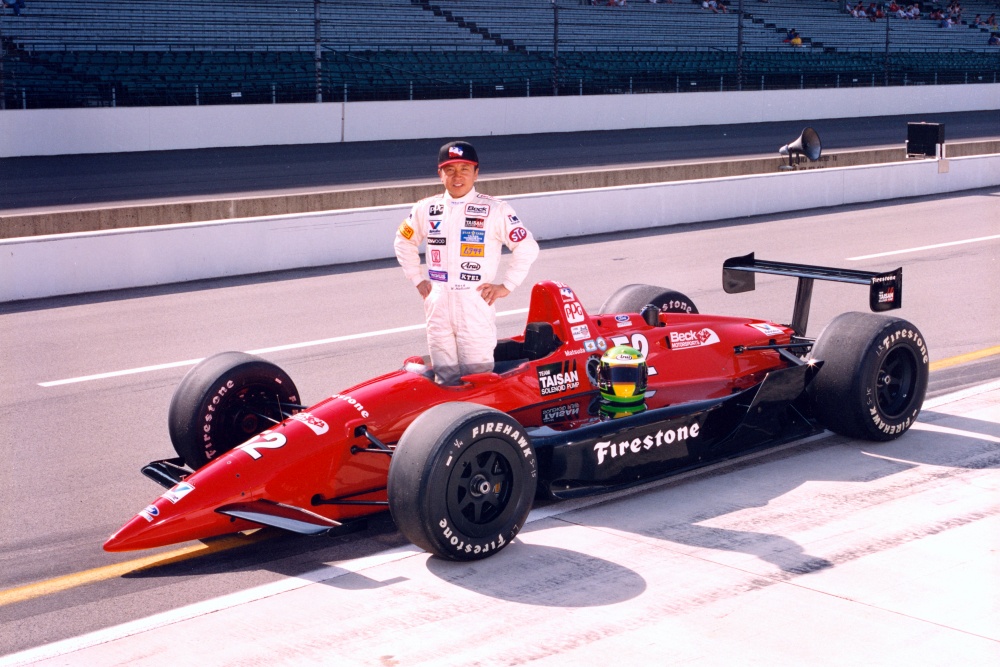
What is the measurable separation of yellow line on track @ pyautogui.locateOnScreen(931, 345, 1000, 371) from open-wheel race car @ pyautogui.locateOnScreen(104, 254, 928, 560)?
2049 mm

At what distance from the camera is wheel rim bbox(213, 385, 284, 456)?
259 inches

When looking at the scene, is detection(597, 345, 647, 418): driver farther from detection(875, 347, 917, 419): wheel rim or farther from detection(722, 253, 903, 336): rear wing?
detection(875, 347, 917, 419): wheel rim

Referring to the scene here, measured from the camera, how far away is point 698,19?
1608 inches

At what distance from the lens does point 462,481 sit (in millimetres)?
5453

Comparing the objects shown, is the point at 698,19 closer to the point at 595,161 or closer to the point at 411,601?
the point at 595,161

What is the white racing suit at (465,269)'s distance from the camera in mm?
6344

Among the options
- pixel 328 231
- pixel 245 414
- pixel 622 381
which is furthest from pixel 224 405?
pixel 328 231

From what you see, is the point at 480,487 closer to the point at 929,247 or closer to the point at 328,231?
the point at 328,231

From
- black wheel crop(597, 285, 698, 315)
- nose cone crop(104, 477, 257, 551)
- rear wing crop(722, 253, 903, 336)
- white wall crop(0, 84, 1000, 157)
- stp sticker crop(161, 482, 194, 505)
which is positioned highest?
white wall crop(0, 84, 1000, 157)

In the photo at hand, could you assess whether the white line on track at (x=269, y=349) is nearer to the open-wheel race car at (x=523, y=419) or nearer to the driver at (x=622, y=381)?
the open-wheel race car at (x=523, y=419)

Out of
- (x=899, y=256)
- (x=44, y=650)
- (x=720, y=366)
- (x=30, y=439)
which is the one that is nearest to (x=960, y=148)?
(x=899, y=256)

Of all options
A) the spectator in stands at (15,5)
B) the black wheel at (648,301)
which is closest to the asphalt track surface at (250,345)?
the black wheel at (648,301)

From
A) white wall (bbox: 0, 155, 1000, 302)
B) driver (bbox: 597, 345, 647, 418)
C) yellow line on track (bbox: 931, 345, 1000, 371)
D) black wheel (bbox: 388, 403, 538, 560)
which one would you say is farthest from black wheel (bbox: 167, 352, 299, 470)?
white wall (bbox: 0, 155, 1000, 302)

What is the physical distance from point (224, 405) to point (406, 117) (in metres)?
23.9
